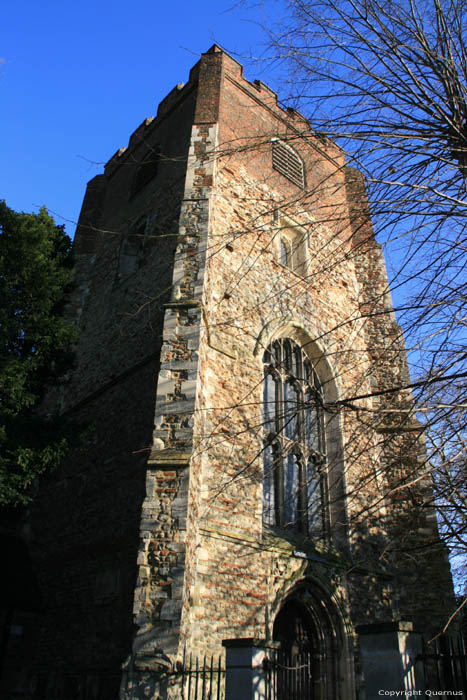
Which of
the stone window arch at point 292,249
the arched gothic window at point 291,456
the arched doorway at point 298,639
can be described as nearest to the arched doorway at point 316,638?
the arched doorway at point 298,639

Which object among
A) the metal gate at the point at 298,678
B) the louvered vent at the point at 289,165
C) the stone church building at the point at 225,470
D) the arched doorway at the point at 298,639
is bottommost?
the metal gate at the point at 298,678

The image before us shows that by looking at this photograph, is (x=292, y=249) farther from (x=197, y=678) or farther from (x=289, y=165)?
(x=197, y=678)

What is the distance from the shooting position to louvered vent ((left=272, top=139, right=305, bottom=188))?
1303cm

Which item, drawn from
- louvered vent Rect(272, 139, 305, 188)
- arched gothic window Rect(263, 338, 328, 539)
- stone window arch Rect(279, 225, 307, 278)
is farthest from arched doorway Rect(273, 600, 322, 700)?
louvered vent Rect(272, 139, 305, 188)

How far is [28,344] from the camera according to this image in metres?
8.89

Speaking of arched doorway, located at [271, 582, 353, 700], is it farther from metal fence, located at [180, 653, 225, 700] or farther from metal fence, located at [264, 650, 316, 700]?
metal fence, located at [180, 653, 225, 700]

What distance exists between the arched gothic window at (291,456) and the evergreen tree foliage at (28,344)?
337 cm

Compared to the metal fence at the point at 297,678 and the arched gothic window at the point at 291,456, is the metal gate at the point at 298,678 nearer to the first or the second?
the metal fence at the point at 297,678

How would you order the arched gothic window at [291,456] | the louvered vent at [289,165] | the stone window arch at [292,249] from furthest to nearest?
the louvered vent at [289,165]
the stone window arch at [292,249]
the arched gothic window at [291,456]

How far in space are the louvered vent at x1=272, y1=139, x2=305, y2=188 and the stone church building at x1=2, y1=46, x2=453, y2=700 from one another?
0.21 metres

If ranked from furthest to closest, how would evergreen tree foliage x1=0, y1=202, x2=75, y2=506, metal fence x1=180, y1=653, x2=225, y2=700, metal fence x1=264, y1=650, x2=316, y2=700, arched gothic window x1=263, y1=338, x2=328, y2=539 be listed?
arched gothic window x1=263, y1=338, x2=328, y2=539 → evergreen tree foliage x1=0, y1=202, x2=75, y2=506 → metal fence x1=264, y1=650, x2=316, y2=700 → metal fence x1=180, y1=653, x2=225, y2=700

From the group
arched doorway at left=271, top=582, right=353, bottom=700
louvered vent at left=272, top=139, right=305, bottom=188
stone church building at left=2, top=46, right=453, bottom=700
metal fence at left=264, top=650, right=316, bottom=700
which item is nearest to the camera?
stone church building at left=2, top=46, right=453, bottom=700

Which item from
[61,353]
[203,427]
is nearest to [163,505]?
[203,427]

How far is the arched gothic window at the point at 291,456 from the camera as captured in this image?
28.5ft
